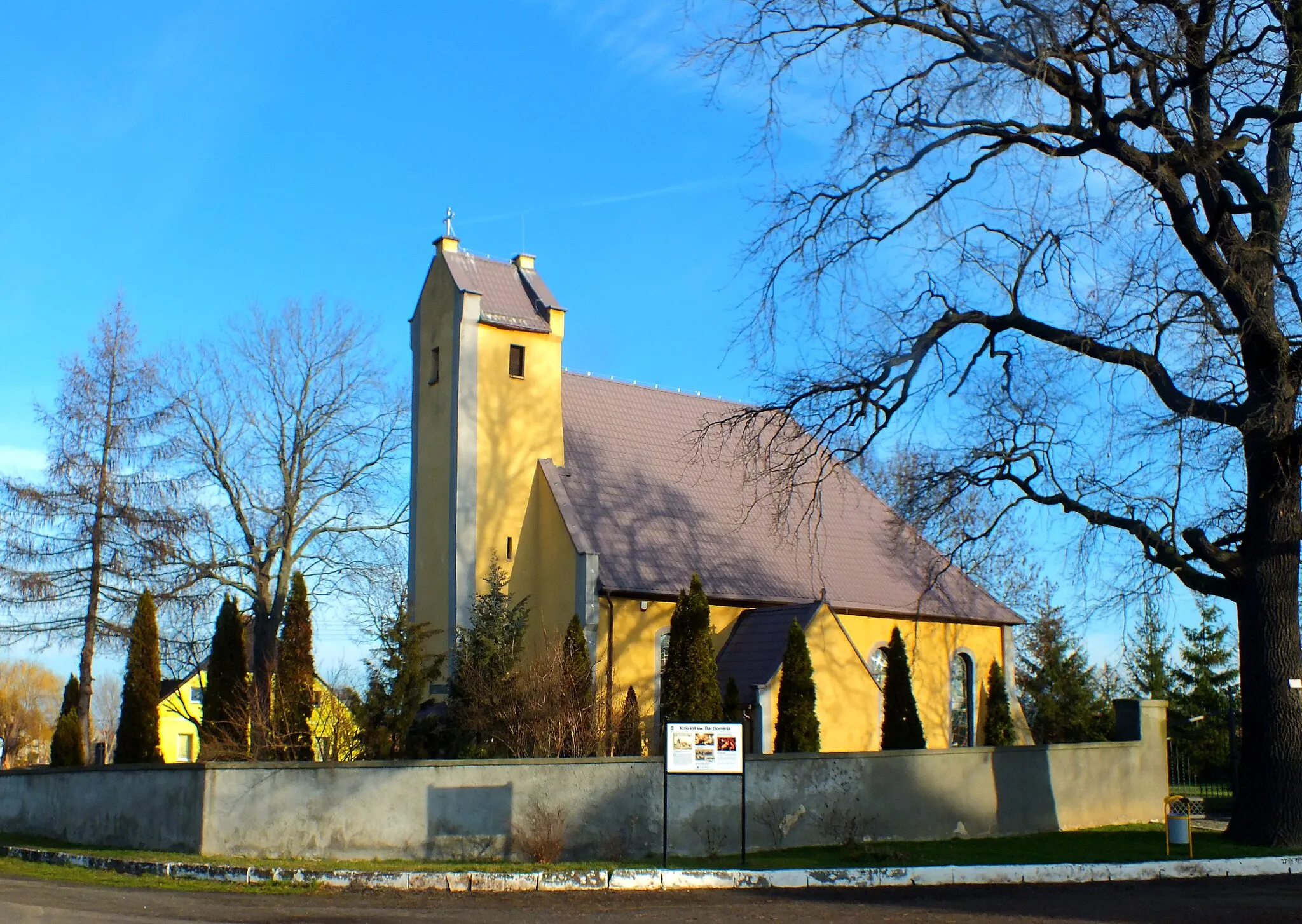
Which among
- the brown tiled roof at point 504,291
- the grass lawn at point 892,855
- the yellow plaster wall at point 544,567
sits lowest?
the grass lawn at point 892,855

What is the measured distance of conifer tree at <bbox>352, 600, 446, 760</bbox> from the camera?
18766 mm

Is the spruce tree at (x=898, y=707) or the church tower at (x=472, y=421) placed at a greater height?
the church tower at (x=472, y=421)

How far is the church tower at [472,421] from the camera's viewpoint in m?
28.8

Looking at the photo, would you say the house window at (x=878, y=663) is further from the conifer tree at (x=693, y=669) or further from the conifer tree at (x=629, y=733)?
the conifer tree at (x=629, y=733)

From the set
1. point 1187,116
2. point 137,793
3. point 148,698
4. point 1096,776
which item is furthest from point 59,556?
point 1187,116

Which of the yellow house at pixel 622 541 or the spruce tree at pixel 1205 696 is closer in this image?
the yellow house at pixel 622 541

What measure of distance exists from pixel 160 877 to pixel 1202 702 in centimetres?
3904

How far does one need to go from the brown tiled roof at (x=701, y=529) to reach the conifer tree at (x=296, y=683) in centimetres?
679

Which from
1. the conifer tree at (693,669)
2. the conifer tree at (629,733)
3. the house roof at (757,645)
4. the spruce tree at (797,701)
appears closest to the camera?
the conifer tree at (629,733)

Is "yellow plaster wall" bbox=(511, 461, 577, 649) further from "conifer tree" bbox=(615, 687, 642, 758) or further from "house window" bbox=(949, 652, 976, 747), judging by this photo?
"house window" bbox=(949, 652, 976, 747)

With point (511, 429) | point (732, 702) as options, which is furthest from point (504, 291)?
point (732, 702)

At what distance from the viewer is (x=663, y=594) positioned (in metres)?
28.6

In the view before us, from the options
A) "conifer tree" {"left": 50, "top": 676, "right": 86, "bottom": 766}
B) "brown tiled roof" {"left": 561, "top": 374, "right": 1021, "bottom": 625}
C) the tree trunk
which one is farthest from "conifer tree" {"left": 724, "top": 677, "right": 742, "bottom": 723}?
"conifer tree" {"left": 50, "top": 676, "right": 86, "bottom": 766}

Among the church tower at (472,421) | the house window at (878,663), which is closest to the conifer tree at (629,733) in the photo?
the church tower at (472,421)
